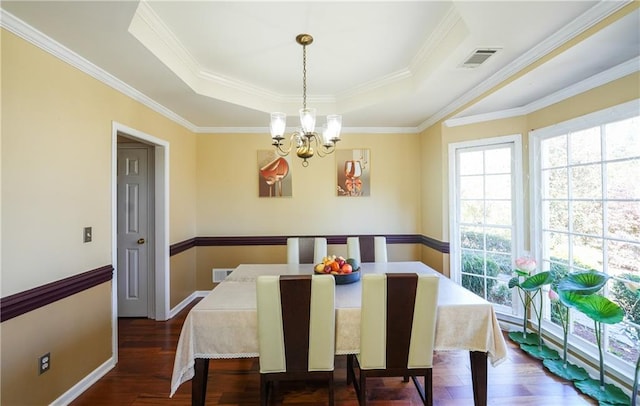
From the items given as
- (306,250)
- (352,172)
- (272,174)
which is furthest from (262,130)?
(306,250)

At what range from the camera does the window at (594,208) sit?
209cm

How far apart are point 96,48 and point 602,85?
3.68 meters

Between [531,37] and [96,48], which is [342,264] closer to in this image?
[531,37]

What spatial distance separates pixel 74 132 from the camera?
2129 mm

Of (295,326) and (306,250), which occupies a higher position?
(306,250)

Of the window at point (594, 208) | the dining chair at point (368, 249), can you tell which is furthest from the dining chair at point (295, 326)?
the window at point (594, 208)

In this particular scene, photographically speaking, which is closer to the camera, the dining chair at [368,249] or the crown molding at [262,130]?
the dining chair at [368,249]

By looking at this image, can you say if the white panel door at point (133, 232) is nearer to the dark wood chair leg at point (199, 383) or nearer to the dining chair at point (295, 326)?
the dark wood chair leg at point (199, 383)

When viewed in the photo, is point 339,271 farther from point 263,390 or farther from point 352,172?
point 352,172

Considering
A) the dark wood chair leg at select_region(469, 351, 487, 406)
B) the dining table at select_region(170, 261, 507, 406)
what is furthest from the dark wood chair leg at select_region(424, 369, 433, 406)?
the dark wood chair leg at select_region(469, 351, 487, 406)

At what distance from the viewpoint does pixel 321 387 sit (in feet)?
7.28

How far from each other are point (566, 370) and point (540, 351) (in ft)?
0.99

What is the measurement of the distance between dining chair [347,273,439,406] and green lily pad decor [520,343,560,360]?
60.2 inches

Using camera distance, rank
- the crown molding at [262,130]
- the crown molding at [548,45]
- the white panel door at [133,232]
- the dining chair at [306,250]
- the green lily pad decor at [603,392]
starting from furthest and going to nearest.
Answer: the crown molding at [262,130] < the white panel door at [133,232] < the dining chair at [306,250] < the green lily pad decor at [603,392] < the crown molding at [548,45]
